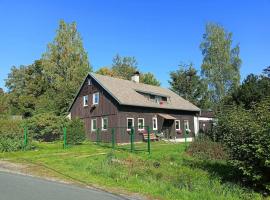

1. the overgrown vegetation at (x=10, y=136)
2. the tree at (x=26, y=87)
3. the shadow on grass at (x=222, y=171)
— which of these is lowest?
the shadow on grass at (x=222, y=171)

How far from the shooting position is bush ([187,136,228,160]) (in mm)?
20188

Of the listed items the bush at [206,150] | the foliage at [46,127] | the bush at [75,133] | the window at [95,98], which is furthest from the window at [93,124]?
the bush at [206,150]

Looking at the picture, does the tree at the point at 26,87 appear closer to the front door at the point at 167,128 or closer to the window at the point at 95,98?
the window at the point at 95,98

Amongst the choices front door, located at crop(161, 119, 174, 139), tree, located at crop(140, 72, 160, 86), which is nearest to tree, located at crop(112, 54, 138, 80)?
tree, located at crop(140, 72, 160, 86)

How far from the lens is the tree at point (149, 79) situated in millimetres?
74581

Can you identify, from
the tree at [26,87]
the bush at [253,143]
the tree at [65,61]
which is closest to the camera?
the bush at [253,143]

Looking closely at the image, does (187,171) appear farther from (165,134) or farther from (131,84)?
(131,84)

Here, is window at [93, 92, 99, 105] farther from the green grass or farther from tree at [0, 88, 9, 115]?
the green grass

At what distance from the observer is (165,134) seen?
3994 cm

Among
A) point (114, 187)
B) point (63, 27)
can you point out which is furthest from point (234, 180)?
point (63, 27)

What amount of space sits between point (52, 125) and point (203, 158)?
52.7ft

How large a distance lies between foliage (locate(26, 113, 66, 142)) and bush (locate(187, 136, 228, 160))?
13450 millimetres

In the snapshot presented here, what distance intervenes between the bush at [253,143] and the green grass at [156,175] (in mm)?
698

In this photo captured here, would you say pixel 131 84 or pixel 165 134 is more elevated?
pixel 131 84
